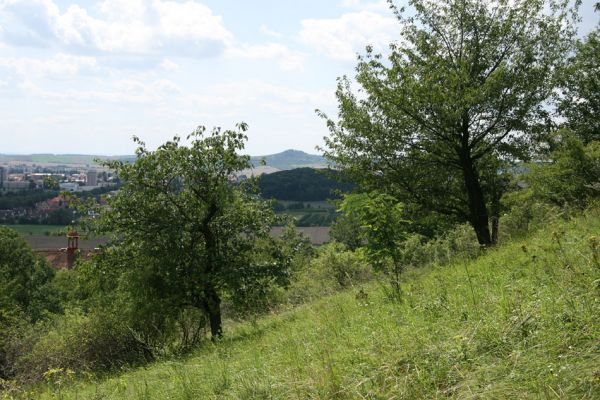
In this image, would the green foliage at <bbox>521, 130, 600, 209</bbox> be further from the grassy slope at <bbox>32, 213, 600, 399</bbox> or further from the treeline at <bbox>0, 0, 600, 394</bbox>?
the grassy slope at <bbox>32, 213, 600, 399</bbox>

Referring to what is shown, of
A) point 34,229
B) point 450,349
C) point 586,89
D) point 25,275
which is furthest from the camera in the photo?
point 34,229

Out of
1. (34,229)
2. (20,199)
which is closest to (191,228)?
(34,229)

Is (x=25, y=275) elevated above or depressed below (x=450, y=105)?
below

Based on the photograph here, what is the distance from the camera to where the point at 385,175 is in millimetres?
15820

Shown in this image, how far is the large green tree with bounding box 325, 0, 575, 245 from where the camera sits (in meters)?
14.5

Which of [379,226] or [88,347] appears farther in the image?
[88,347]

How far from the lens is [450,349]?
4449 millimetres

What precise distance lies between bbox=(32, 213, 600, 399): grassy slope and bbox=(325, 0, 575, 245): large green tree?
23.9ft

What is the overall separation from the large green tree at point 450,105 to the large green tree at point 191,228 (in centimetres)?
389

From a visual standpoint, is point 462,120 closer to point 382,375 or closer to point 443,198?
point 443,198

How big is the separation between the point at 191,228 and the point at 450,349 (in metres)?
12.7

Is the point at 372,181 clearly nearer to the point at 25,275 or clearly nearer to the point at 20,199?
the point at 25,275

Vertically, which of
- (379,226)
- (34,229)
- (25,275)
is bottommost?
(34,229)

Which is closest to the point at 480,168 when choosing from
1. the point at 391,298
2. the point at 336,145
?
the point at 336,145
